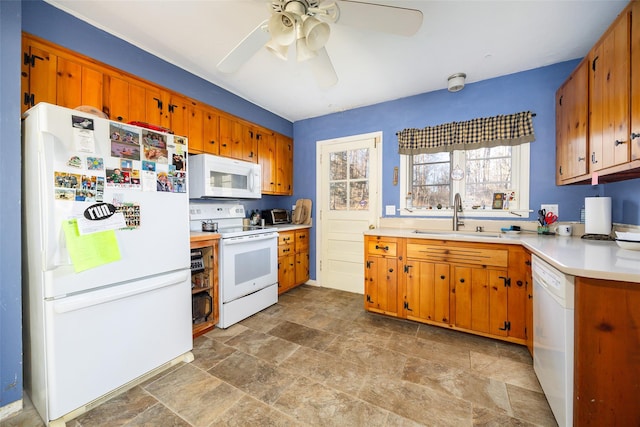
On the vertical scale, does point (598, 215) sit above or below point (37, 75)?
below

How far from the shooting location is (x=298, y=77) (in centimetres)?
262

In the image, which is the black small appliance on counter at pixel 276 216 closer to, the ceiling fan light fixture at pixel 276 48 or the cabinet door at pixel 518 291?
the ceiling fan light fixture at pixel 276 48

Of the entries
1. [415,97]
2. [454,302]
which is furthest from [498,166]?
[454,302]

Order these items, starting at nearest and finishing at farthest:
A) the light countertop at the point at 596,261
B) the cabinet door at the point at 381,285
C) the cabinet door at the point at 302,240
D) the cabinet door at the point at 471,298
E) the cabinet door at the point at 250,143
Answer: the light countertop at the point at 596,261 < the cabinet door at the point at 471,298 < the cabinet door at the point at 381,285 < the cabinet door at the point at 250,143 < the cabinet door at the point at 302,240

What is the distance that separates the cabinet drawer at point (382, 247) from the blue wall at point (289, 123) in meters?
0.77

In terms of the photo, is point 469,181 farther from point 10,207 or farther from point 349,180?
point 10,207

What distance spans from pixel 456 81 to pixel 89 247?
335cm

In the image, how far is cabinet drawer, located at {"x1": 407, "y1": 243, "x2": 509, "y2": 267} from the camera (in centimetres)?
213

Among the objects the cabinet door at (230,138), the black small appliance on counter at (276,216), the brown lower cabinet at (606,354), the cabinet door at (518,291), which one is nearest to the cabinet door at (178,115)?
the cabinet door at (230,138)

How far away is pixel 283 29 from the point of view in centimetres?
143

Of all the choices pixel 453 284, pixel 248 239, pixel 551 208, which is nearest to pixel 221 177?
pixel 248 239

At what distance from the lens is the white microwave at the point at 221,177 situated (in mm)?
2525

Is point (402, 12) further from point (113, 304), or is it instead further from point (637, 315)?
point (113, 304)

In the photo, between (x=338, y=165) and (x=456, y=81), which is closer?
(x=456, y=81)
